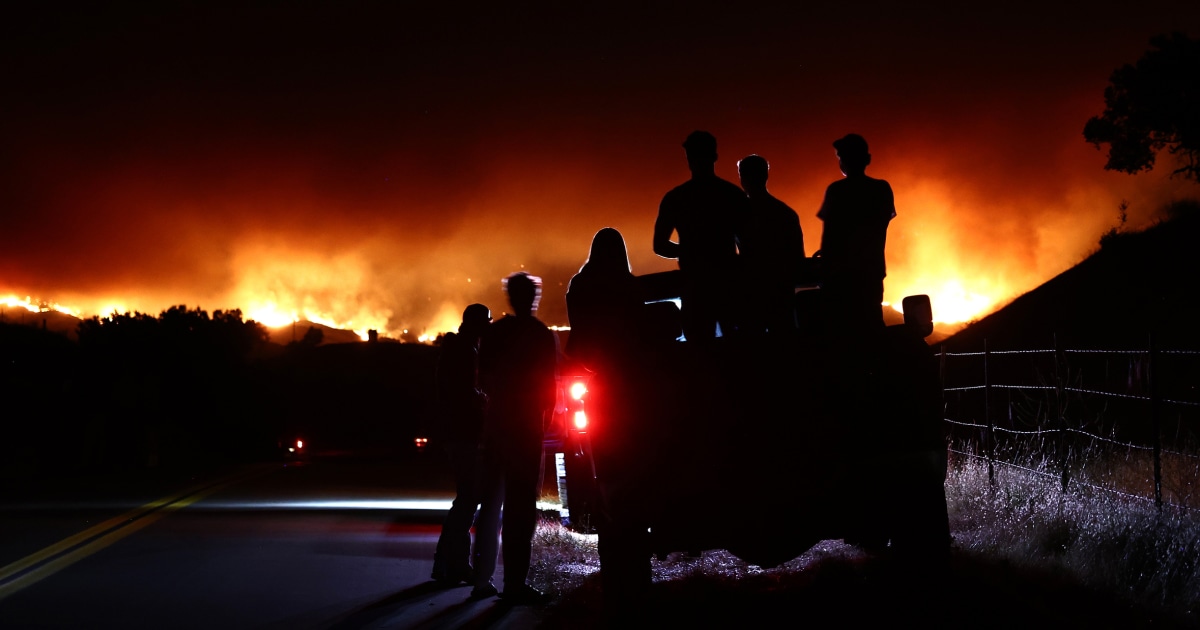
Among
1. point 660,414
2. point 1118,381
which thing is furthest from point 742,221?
point 1118,381

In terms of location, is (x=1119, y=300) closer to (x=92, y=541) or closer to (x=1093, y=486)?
(x=1093, y=486)

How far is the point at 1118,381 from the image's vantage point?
24.5m

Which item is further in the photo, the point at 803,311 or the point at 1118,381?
the point at 1118,381

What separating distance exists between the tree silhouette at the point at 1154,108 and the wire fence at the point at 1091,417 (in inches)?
310

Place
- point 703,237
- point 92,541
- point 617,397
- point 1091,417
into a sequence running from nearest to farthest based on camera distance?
point 617,397
point 703,237
point 92,541
point 1091,417

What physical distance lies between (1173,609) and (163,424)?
45076 millimetres

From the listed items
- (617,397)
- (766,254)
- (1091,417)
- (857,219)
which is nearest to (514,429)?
(617,397)

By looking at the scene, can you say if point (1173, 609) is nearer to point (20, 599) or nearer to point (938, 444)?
point (938, 444)

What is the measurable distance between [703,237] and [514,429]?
6.14 ft

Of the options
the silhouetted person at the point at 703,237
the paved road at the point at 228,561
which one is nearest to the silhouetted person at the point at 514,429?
the paved road at the point at 228,561

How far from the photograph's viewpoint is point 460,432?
814cm

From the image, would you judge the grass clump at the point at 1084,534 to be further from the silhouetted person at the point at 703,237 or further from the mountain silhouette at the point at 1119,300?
the mountain silhouette at the point at 1119,300

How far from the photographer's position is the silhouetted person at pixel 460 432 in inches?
317

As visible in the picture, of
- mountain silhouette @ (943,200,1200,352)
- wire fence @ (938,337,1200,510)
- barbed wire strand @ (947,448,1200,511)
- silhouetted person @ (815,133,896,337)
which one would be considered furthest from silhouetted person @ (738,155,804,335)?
mountain silhouette @ (943,200,1200,352)
